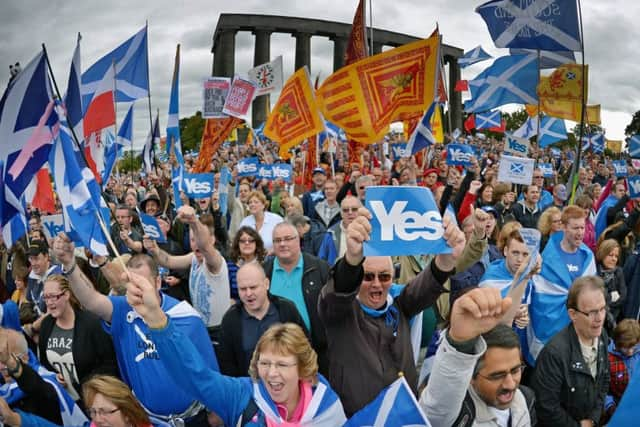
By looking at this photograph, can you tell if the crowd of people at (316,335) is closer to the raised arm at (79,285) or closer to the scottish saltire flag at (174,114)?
the raised arm at (79,285)

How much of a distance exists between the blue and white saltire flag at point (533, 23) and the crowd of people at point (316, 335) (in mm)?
3706

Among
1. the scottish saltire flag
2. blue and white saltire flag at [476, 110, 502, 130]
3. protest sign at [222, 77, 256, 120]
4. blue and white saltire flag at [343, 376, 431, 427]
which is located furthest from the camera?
blue and white saltire flag at [476, 110, 502, 130]

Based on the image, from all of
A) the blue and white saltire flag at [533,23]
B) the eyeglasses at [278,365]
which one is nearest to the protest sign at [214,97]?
the blue and white saltire flag at [533,23]

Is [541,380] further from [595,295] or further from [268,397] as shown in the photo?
[268,397]

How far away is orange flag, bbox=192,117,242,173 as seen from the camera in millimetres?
10686

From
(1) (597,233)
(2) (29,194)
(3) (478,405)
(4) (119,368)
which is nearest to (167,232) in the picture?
(2) (29,194)

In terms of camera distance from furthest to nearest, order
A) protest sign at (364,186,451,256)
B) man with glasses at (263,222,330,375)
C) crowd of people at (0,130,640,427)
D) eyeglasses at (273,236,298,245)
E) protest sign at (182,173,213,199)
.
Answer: protest sign at (182,173,213,199) < eyeglasses at (273,236,298,245) < man with glasses at (263,222,330,375) < protest sign at (364,186,451,256) < crowd of people at (0,130,640,427)

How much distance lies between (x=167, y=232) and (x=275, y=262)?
9.67 ft

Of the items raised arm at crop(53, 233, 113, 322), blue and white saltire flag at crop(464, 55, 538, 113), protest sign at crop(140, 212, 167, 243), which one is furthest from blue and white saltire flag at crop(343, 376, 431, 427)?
blue and white saltire flag at crop(464, 55, 538, 113)

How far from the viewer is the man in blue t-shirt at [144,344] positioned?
11.7 feet

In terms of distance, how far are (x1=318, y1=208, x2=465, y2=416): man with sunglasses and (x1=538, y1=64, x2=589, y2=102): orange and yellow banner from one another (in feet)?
29.7

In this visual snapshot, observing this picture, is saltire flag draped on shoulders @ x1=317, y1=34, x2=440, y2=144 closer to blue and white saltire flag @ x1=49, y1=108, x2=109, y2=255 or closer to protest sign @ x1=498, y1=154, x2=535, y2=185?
protest sign @ x1=498, y1=154, x2=535, y2=185

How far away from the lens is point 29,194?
5938 mm

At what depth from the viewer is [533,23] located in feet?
29.9
